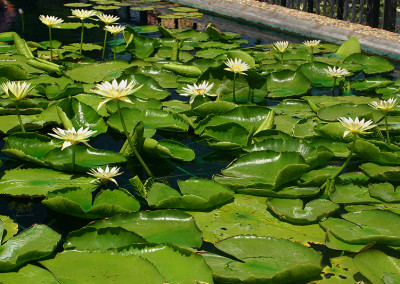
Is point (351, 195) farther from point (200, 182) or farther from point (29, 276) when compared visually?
point (29, 276)

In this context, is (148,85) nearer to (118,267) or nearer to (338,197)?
(338,197)

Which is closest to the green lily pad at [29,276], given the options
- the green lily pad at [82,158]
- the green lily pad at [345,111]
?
the green lily pad at [82,158]

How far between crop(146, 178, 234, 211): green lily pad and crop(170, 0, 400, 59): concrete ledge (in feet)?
8.90

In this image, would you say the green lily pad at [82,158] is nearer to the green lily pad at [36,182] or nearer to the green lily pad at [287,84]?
the green lily pad at [36,182]

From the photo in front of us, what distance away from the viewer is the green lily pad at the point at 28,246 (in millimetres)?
1309

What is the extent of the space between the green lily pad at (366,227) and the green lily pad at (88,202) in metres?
0.65

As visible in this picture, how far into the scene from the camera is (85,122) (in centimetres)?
227

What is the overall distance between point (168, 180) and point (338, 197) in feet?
2.13

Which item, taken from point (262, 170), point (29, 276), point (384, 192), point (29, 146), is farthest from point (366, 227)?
point (29, 146)

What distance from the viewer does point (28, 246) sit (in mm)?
1406

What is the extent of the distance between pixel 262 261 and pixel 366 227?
385 millimetres

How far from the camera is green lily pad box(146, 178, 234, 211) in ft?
5.31

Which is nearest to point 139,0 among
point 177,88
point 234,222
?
point 177,88

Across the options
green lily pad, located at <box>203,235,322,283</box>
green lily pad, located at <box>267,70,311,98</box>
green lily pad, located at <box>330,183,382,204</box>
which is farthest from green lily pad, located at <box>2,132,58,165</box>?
green lily pad, located at <box>267,70,311,98</box>
